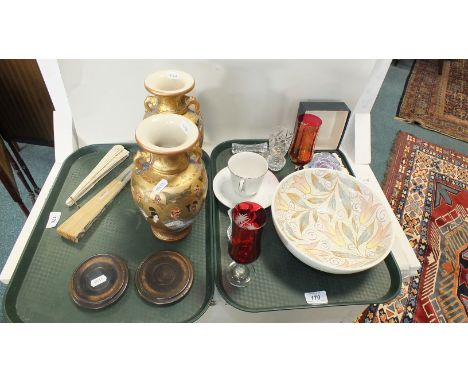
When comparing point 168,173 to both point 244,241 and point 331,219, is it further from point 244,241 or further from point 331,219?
point 331,219

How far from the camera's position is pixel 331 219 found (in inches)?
33.2

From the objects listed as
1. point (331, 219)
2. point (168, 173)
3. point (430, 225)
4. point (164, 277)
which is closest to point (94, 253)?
point (164, 277)

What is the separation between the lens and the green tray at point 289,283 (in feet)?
2.34

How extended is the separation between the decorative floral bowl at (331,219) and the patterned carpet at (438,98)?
173 centimetres

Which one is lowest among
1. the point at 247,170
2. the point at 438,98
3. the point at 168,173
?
the point at 438,98

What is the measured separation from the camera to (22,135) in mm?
1415

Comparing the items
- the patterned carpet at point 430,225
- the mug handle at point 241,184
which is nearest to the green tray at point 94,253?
the mug handle at point 241,184

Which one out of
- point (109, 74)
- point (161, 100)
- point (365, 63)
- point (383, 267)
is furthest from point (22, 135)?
point (383, 267)

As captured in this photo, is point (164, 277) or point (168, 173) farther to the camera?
point (164, 277)

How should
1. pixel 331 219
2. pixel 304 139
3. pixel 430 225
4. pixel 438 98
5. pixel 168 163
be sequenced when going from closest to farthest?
pixel 168 163, pixel 331 219, pixel 304 139, pixel 430 225, pixel 438 98

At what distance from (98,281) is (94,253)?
9 centimetres

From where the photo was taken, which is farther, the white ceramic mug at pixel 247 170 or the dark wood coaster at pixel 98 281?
the white ceramic mug at pixel 247 170

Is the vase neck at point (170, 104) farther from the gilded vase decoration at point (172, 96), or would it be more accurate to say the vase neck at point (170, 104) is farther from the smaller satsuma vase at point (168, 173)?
the smaller satsuma vase at point (168, 173)

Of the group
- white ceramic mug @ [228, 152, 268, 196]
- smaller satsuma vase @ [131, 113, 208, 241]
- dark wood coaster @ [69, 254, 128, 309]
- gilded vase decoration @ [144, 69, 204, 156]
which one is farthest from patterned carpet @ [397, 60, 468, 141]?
dark wood coaster @ [69, 254, 128, 309]
